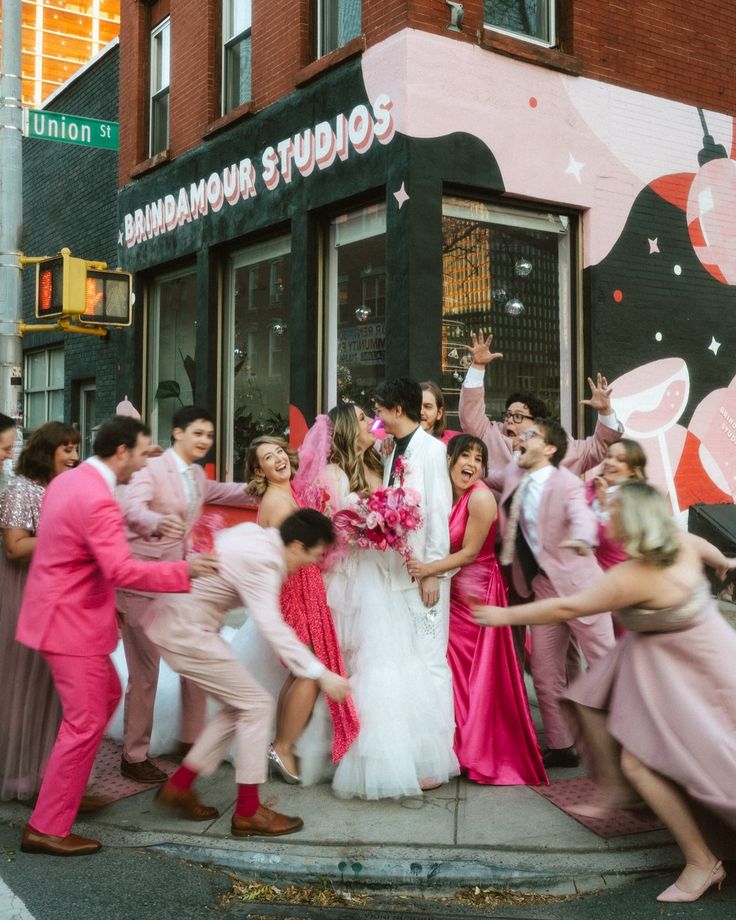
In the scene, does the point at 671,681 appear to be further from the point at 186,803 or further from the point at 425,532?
the point at 186,803

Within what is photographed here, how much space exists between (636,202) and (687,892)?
7.96 m

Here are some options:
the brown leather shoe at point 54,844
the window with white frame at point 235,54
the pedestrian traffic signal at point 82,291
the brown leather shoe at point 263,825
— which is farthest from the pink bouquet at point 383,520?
the window with white frame at point 235,54

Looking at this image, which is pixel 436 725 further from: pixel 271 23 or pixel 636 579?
pixel 271 23

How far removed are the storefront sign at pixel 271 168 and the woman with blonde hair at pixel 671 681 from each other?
6.01 metres

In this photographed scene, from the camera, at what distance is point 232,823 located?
4.45 m

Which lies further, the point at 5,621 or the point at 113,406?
the point at 113,406

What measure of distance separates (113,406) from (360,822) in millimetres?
10748

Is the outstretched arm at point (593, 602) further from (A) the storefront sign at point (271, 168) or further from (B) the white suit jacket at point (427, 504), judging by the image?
(A) the storefront sign at point (271, 168)

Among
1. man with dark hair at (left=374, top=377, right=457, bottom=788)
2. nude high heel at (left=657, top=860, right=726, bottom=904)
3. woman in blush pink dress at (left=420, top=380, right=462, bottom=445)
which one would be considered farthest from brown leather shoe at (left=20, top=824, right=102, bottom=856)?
woman in blush pink dress at (left=420, top=380, right=462, bottom=445)

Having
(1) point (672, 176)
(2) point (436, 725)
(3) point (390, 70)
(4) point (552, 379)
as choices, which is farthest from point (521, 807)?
(1) point (672, 176)

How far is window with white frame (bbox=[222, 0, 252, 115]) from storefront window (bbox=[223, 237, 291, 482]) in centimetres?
190

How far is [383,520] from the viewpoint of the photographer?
5.00 metres

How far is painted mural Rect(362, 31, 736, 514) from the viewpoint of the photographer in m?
8.98

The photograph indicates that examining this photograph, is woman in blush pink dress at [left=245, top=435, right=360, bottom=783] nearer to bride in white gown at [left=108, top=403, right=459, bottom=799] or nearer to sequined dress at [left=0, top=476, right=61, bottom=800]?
bride in white gown at [left=108, top=403, right=459, bottom=799]
